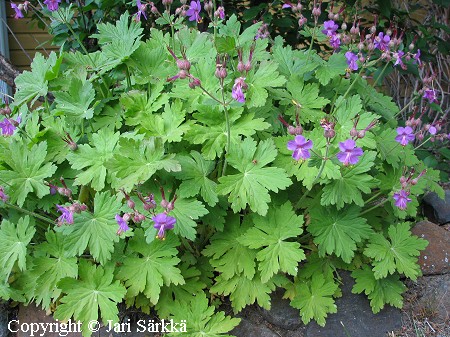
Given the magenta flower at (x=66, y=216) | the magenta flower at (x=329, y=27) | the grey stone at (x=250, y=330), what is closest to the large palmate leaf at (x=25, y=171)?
the magenta flower at (x=66, y=216)

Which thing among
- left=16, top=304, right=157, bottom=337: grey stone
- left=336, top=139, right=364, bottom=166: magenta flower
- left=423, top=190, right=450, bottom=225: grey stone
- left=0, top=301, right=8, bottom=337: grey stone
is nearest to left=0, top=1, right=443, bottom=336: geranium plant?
left=336, top=139, right=364, bottom=166: magenta flower

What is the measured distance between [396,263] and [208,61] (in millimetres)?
1291

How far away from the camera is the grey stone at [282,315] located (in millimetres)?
2387

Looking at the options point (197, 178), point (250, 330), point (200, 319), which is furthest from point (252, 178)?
point (250, 330)

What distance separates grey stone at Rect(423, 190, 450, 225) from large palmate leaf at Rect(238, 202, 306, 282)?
1.41 meters

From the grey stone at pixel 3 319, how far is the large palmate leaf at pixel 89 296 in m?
0.49

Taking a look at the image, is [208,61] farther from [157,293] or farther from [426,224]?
[426,224]

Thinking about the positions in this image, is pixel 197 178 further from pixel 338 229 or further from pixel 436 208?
pixel 436 208

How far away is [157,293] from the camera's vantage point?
81.6 inches

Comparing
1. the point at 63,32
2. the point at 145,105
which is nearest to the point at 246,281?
the point at 145,105

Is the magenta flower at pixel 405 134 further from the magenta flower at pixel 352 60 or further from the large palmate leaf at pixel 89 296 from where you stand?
the large palmate leaf at pixel 89 296

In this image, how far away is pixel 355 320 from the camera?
7.95 feet

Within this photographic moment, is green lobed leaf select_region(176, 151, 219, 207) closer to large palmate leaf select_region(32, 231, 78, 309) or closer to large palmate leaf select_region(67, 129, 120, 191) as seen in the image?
large palmate leaf select_region(67, 129, 120, 191)

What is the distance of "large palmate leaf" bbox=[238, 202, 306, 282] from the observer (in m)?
2.12
